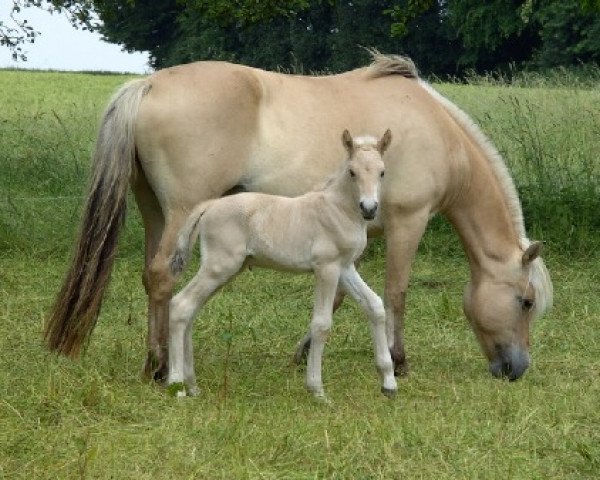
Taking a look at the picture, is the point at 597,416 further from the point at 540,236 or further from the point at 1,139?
the point at 1,139

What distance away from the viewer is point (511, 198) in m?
6.77

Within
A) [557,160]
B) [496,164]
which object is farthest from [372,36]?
[496,164]

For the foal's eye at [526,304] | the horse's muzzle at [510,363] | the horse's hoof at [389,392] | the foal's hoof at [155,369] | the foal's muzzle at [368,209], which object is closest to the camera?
the foal's muzzle at [368,209]

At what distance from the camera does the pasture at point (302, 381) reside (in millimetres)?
4508

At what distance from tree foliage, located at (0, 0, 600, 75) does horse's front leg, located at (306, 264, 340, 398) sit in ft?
87.4

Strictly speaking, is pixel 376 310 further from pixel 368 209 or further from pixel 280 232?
pixel 368 209

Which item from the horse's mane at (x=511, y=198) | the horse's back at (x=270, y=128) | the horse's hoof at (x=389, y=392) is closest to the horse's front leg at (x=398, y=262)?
the horse's back at (x=270, y=128)

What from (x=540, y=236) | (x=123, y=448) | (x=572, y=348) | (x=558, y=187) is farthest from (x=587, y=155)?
(x=123, y=448)

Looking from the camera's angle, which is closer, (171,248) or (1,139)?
(171,248)

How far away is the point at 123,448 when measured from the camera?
4.58 metres

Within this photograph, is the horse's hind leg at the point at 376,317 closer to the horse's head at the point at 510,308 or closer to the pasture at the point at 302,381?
the pasture at the point at 302,381

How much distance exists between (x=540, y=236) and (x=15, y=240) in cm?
435

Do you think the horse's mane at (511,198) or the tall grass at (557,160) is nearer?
the horse's mane at (511,198)

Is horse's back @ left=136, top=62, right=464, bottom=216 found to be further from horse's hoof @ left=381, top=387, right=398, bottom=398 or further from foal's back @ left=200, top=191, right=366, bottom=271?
horse's hoof @ left=381, top=387, right=398, bottom=398
